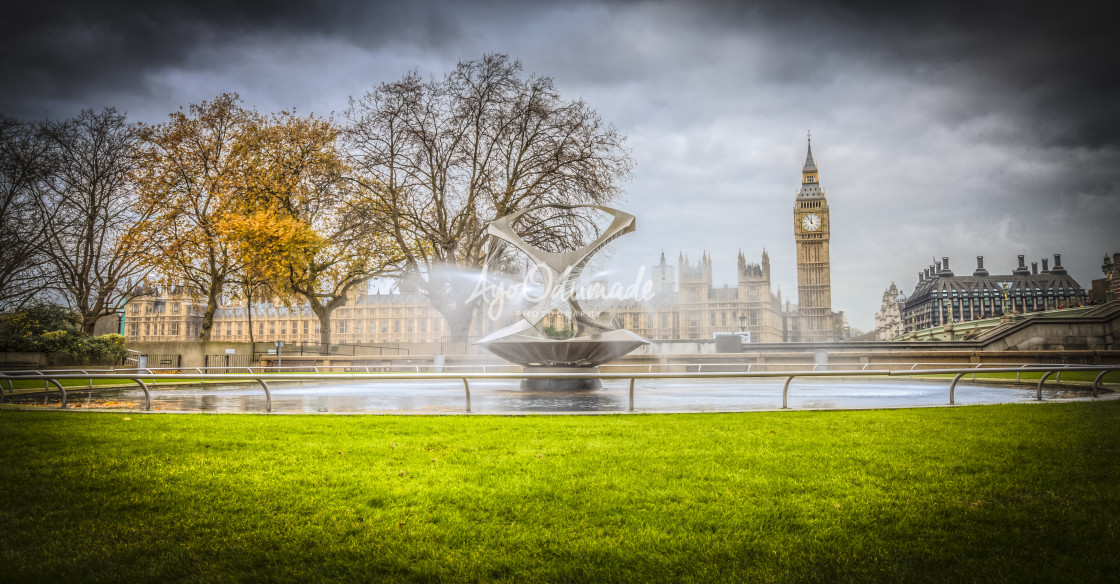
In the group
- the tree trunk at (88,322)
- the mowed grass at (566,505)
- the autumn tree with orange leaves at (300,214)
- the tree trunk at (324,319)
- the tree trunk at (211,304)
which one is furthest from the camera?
the tree trunk at (324,319)

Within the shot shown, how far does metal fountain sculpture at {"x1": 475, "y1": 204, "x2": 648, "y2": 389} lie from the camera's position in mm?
13242

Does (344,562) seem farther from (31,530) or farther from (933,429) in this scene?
(933,429)

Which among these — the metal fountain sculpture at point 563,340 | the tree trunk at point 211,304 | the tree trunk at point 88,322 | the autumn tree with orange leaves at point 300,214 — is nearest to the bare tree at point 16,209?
the metal fountain sculpture at point 563,340

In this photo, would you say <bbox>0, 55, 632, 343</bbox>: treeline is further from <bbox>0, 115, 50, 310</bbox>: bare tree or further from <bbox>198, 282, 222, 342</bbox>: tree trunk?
<bbox>0, 115, 50, 310</bbox>: bare tree

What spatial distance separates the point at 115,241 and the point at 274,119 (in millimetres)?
8067

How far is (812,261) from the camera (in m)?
100

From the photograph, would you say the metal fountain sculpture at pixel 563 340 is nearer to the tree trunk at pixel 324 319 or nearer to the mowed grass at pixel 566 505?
the mowed grass at pixel 566 505

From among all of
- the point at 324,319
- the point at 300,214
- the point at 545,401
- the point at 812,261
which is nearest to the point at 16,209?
the point at 545,401

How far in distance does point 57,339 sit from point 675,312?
3309 inches

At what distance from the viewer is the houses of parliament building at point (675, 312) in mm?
96125

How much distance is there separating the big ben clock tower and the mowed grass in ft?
316

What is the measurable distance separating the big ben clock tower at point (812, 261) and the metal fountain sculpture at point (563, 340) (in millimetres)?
87741

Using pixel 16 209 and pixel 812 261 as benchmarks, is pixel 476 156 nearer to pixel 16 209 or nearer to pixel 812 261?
pixel 16 209

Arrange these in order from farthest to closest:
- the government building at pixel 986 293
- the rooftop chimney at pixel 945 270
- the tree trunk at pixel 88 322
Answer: the rooftop chimney at pixel 945 270
the government building at pixel 986 293
the tree trunk at pixel 88 322
